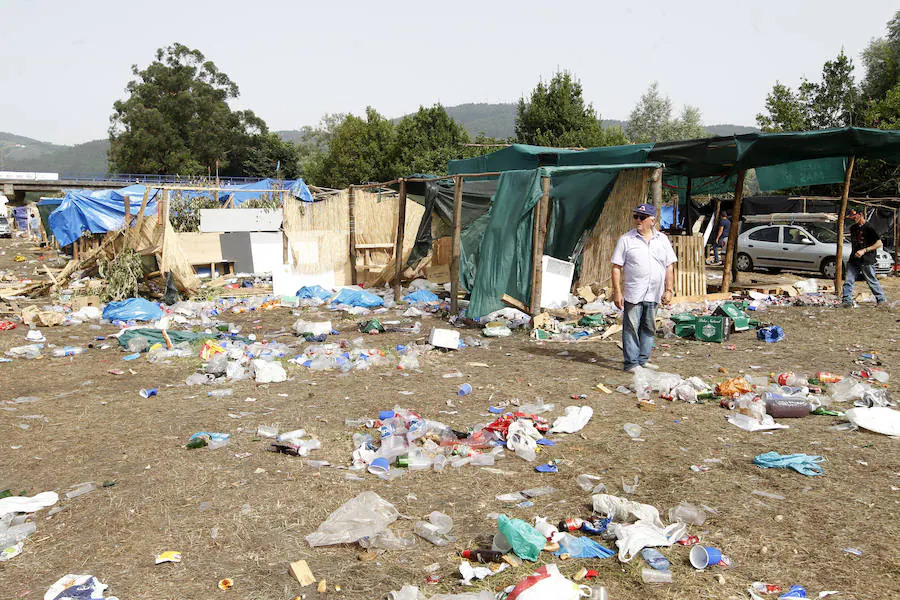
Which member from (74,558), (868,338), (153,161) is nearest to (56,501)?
(74,558)

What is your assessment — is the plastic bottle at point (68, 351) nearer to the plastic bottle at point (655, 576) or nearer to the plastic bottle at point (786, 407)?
the plastic bottle at point (655, 576)

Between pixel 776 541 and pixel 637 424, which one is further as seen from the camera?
pixel 637 424

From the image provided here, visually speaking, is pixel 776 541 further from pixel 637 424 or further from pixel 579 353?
pixel 579 353

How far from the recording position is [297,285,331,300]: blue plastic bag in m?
11.7

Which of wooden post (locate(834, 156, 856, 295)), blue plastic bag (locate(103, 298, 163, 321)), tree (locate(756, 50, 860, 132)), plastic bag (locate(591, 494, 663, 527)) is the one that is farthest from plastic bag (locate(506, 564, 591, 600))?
tree (locate(756, 50, 860, 132))

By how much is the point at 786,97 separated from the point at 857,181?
5.84m

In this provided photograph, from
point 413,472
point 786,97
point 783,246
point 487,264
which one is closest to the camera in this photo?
point 413,472

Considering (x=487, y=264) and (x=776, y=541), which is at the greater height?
(x=487, y=264)

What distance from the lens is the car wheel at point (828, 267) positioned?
47.7ft

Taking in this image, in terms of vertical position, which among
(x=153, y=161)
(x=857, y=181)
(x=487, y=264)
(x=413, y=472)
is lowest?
(x=413, y=472)

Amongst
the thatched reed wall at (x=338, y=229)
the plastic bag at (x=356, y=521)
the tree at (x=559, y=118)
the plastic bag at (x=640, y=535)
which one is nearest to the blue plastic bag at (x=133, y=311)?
the thatched reed wall at (x=338, y=229)

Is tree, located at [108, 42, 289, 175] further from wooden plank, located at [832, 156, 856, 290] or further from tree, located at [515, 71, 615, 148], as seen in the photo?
wooden plank, located at [832, 156, 856, 290]

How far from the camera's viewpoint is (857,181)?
26234mm

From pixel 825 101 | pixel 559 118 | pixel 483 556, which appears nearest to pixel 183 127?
pixel 559 118
